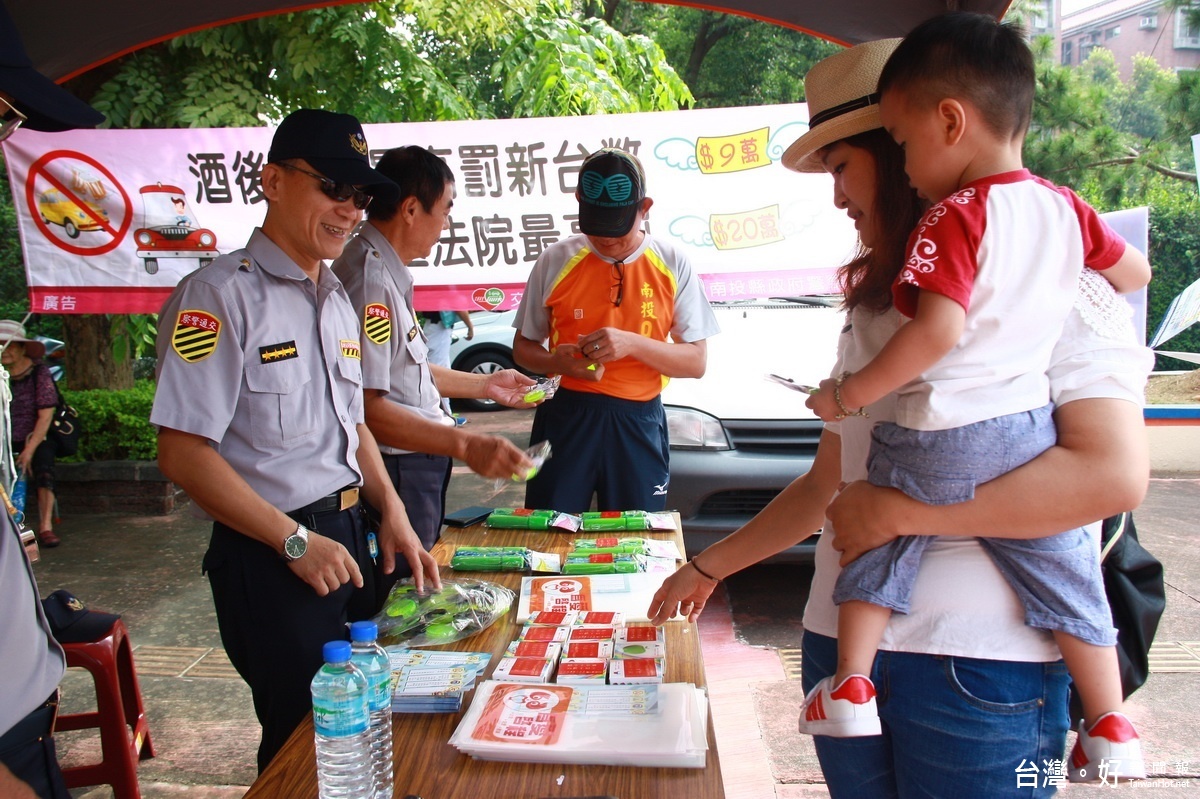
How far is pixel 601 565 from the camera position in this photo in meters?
2.08

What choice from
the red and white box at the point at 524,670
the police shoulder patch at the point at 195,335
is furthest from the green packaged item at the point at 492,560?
the police shoulder patch at the point at 195,335

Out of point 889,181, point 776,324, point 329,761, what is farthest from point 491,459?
point 776,324

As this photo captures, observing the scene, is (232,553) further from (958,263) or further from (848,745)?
(958,263)

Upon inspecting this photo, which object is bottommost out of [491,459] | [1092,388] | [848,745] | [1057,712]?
[848,745]

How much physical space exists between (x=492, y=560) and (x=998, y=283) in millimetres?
1392

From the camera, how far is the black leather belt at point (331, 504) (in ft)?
6.19

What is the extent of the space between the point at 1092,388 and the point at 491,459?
4.50 ft

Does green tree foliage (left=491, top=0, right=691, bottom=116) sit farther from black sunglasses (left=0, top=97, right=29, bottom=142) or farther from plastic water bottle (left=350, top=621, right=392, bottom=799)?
plastic water bottle (left=350, top=621, right=392, bottom=799)

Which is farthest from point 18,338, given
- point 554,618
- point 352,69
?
point 554,618

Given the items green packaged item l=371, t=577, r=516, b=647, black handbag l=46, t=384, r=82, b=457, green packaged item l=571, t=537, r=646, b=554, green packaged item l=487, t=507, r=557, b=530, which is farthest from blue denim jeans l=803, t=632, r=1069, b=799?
black handbag l=46, t=384, r=82, b=457

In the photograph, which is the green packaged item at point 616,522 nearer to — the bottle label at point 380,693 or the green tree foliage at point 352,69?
the bottle label at point 380,693

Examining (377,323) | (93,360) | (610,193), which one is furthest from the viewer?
(93,360)

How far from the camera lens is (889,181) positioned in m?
1.31

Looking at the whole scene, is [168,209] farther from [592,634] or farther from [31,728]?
[592,634]
